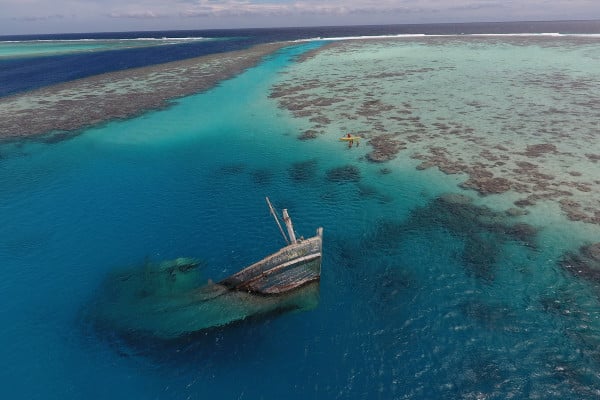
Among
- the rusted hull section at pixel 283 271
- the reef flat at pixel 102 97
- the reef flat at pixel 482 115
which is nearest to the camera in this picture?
the rusted hull section at pixel 283 271

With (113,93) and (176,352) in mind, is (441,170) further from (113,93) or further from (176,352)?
(113,93)

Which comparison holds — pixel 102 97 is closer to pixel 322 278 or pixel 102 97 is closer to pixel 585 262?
pixel 322 278

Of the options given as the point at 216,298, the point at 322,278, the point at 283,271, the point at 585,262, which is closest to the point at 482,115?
the point at 585,262

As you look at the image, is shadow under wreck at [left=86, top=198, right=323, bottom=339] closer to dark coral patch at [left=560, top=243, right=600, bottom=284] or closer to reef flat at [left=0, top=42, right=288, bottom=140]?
dark coral patch at [left=560, top=243, right=600, bottom=284]

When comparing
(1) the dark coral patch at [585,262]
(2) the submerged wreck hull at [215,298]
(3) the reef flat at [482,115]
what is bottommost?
(2) the submerged wreck hull at [215,298]

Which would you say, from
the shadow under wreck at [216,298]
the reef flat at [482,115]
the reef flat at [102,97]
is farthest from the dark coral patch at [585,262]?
the reef flat at [102,97]

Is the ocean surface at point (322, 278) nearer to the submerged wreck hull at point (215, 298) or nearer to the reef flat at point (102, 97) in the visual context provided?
the submerged wreck hull at point (215, 298)

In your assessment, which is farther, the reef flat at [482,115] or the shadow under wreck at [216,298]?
the reef flat at [482,115]
